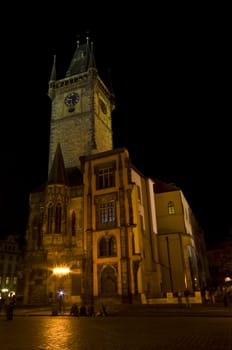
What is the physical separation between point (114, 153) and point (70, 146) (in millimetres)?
11133

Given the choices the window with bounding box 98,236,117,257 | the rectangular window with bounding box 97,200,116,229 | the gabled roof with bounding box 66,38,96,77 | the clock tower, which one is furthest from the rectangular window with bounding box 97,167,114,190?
the gabled roof with bounding box 66,38,96,77

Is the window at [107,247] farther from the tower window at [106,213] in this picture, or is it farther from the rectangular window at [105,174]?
the rectangular window at [105,174]

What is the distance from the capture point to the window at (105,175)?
3722cm

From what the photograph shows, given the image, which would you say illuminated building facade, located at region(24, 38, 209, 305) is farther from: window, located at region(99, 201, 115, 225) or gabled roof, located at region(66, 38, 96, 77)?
gabled roof, located at region(66, 38, 96, 77)

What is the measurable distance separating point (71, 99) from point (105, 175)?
18835 millimetres

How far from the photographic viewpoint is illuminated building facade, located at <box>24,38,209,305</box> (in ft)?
106

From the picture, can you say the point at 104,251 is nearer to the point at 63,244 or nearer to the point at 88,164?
the point at 63,244

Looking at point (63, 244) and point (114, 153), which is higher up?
point (114, 153)

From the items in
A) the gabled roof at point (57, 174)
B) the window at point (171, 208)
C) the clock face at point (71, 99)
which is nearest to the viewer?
the gabled roof at point (57, 174)

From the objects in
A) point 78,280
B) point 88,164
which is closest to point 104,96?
point 88,164

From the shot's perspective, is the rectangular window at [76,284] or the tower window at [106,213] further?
the tower window at [106,213]

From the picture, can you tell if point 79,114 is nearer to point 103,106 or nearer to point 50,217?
point 103,106

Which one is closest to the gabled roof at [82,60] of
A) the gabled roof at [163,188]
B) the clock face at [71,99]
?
the clock face at [71,99]

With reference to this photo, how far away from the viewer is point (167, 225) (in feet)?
144
